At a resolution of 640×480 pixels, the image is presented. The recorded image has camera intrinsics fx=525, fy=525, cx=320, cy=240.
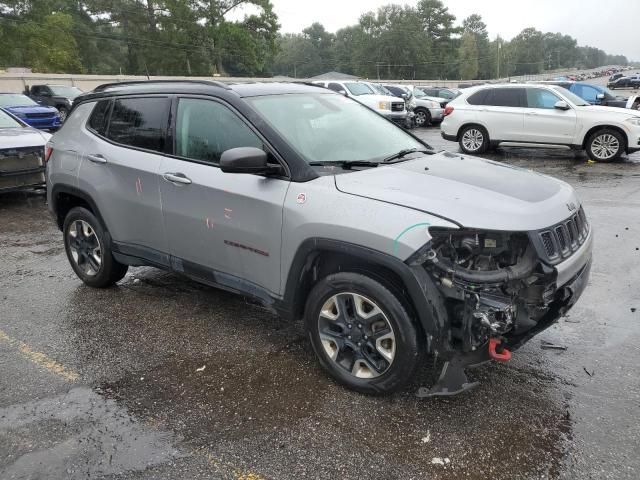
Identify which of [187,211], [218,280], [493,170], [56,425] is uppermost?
[493,170]

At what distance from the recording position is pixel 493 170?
357 centimetres

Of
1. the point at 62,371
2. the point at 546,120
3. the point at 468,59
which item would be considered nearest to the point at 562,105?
the point at 546,120

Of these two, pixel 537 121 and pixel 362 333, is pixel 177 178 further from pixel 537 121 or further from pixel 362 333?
pixel 537 121

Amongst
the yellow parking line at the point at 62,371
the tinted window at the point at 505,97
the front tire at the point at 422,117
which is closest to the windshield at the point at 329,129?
the yellow parking line at the point at 62,371

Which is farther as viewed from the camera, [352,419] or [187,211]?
[187,211]

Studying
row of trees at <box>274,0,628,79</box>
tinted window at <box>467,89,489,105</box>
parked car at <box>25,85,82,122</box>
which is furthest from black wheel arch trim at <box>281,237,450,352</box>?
row of trees at <box>274,0,628,79</box>

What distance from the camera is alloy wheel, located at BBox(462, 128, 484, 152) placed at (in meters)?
13.1

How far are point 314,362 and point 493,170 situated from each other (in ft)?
5.90

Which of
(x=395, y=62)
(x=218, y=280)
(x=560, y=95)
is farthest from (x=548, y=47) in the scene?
(x=218, y=280)

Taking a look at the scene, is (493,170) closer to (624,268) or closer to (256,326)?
(256,326)

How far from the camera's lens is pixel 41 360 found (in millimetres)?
3738

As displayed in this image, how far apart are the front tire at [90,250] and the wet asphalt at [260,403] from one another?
0.86ft

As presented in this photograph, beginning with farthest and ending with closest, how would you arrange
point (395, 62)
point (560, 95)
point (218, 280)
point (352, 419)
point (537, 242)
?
point (395, 62) < point (560, 95) < point (218, 280) < point (352, 419) < point (537, 242)

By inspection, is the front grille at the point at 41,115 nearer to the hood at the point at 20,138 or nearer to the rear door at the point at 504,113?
the hood at the point at 20,138
